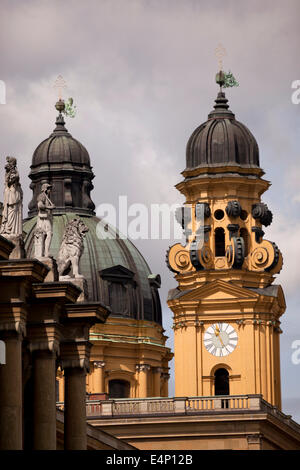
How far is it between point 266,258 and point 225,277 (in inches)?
114

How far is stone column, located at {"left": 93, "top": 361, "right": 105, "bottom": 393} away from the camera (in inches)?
6038

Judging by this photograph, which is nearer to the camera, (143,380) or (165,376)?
(143,380)

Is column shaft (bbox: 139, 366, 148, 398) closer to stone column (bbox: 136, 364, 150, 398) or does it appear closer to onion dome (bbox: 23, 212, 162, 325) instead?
stone column (bbox: 136, 364, 150, 398)

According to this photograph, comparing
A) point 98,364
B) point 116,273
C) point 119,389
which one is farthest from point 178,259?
point 119,389

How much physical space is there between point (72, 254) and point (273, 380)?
175 ft

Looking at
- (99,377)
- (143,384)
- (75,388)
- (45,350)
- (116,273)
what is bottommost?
(75,388)

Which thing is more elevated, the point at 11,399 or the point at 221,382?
the point at 221,382

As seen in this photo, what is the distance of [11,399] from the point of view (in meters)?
78.3

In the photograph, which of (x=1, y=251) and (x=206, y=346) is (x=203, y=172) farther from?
(x=1, y=251)

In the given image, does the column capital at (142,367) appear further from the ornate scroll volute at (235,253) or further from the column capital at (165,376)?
the ornate scroll volute at (235,253)

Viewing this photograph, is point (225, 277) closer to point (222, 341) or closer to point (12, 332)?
point (222, 341)

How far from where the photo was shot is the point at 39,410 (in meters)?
82.4

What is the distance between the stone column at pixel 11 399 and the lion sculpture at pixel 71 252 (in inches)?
295

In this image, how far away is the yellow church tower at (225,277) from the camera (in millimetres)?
137125
